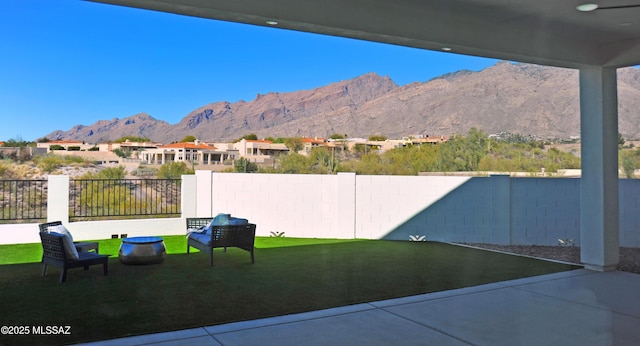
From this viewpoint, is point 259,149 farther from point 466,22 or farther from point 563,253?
point 466,22

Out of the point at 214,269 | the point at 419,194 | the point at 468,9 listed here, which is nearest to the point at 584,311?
the point at 468,9

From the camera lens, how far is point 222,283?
566cm

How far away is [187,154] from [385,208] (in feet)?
70.5

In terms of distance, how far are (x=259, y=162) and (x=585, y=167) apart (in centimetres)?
2338

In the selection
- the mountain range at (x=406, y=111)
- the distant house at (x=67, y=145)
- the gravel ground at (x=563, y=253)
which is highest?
the mountain range at (x=406, y=111)

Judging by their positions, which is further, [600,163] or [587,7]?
[600,163]

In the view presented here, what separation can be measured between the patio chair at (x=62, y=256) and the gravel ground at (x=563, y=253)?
660 centimetres

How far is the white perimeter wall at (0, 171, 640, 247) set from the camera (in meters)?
8.78

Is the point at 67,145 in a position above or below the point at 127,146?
below

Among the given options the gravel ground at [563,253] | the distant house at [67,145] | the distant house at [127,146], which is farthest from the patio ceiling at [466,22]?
the distant house at [127,146]

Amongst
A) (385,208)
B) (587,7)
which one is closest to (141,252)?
(385,208)

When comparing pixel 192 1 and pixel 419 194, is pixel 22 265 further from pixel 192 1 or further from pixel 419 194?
pixel 419 194

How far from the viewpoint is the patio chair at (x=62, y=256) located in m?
5.57

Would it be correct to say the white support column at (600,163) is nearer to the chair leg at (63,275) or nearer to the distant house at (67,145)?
the chair leg at (63,275)
